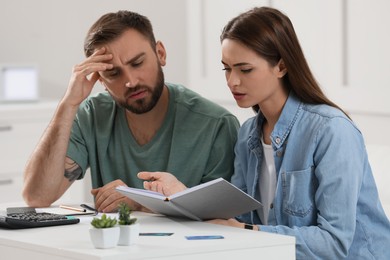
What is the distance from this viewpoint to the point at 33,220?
94.1 inches

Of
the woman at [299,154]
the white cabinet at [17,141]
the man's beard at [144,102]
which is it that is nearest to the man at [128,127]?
the man's beard at [144,102]

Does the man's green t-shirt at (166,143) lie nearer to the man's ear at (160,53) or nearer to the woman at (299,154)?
the man's ear at (160,53)

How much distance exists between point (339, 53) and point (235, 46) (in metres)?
1.47

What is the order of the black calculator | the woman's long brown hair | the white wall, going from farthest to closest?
the white wall < the woman's long brown hair < the black calculator

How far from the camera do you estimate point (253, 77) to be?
8.53 ft

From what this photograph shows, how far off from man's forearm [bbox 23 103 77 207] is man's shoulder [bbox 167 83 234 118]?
337 millimetres

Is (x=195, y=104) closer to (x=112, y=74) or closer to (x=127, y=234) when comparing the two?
(x=112, y=74)

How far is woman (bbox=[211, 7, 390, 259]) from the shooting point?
7.95 ft

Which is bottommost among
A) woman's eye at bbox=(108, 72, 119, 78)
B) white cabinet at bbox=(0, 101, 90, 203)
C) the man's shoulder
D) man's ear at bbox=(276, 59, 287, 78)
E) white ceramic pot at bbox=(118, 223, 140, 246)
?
white cabinet at bbox=(0, 101, 90, 203)

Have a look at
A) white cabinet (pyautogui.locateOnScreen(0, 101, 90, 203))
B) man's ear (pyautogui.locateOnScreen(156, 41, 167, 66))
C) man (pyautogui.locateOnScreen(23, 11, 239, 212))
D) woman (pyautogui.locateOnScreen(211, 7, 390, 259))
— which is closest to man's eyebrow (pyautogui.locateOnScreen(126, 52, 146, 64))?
man (pyautogui.locateOnScreen(23, 11, 239, 212))

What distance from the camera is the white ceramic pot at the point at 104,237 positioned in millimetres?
2021

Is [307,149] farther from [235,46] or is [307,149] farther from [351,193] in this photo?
→ [235,46]

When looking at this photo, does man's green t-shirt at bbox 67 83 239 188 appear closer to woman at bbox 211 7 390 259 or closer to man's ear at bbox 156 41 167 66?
man's ear at bbox 156 41 167 66

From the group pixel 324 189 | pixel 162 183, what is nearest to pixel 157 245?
pixel 162 183
